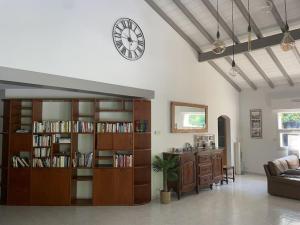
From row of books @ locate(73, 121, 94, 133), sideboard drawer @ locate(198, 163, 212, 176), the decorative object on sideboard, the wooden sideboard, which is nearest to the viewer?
row of books @ locate(73, 121, 94, 133)

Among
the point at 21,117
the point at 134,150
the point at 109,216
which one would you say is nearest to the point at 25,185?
the point at 21,117

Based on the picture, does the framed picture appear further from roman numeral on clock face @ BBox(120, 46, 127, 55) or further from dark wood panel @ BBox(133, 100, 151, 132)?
roman numeral on clock face @ BBox(120, 46, 127, 55)

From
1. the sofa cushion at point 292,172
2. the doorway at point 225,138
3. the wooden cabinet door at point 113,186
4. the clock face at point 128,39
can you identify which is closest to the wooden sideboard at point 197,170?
the wooden cabinet door at point 113,186

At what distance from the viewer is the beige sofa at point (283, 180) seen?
20.2 ft

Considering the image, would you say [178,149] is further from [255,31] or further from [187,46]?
[255,31]

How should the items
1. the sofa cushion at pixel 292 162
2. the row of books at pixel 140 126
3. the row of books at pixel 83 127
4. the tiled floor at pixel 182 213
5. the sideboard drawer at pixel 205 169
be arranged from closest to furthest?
1. the tiled floor at pixel 182 213
2. the row of books at pixel 83 127
3. the row of books at pixel 140 126
4. the sideboard drawer at pixel 205 169
5. the sofa cushion at pixel 292 162

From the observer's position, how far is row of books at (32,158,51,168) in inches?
225

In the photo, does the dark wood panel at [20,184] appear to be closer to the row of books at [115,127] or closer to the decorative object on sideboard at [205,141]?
the row of books at [115,127]

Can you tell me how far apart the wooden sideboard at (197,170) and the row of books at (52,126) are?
2.45 metres

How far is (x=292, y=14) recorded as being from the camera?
5922 mm

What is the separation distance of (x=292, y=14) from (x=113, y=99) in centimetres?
449

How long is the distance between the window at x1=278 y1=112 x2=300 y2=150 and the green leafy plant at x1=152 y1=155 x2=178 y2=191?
4.83 meters

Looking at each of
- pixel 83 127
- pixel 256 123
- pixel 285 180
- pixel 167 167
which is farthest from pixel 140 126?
pixel 256 123

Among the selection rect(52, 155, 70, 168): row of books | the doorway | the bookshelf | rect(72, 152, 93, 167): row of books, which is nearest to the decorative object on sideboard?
the doorway
